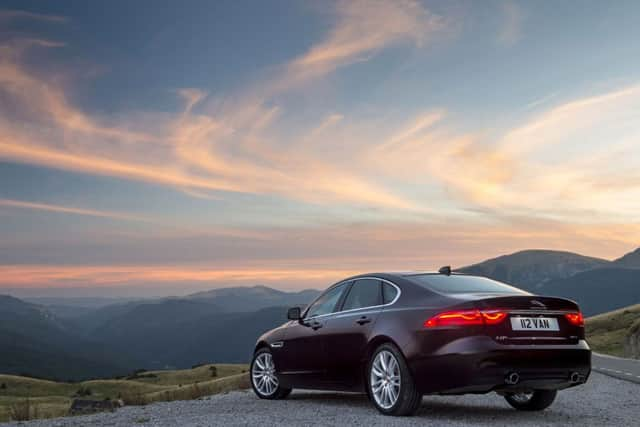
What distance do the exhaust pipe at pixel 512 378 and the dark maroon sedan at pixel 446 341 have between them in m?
0.01

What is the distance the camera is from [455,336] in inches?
355

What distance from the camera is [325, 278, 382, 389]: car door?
1027 centimetres

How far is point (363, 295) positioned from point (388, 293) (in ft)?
2.00

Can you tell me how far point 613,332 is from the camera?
52.0 m

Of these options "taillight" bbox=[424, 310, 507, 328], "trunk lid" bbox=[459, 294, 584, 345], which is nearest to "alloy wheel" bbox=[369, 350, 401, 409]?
"taillight" bbox=[424, 310, 507, 328]

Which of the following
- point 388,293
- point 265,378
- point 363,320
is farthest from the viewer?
point 265,378

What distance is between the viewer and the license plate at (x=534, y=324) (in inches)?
358

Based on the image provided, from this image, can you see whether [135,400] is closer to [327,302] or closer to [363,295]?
[327,302]

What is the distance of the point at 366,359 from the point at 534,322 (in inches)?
85.0

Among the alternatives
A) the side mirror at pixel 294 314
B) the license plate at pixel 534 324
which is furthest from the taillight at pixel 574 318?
the side mirror at pixel 294 314

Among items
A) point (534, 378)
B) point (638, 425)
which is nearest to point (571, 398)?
point (638, 425)

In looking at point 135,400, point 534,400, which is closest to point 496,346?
point 534,400

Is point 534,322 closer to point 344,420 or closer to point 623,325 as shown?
point 344,420

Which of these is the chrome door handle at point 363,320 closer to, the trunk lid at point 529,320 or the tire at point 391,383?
the tire at point 391,383
